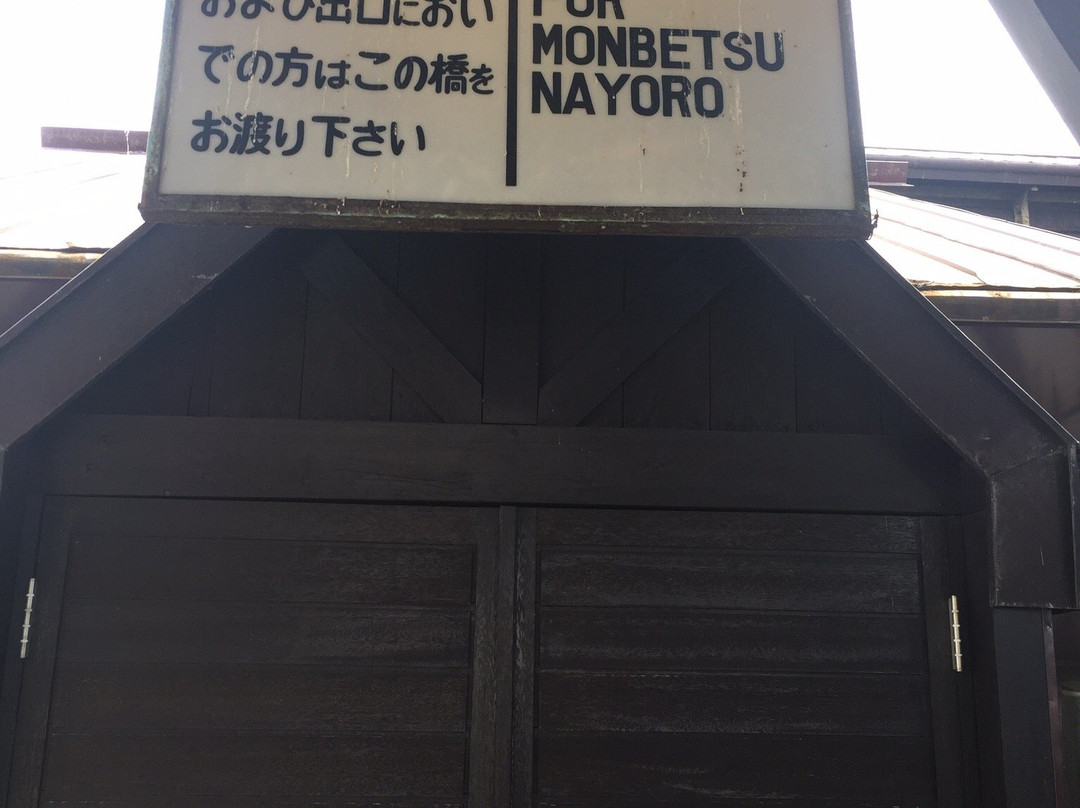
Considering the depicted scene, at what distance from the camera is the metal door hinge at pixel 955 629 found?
3561 millimetres

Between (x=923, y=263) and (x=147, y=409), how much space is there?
11.5ft

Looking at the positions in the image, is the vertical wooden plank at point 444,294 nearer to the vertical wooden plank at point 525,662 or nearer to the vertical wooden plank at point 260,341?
the vertical wooden plank at point 260,341

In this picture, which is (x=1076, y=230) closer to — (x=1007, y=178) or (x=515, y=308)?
(x=1007, y=178)

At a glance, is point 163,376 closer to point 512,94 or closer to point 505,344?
point 505,344

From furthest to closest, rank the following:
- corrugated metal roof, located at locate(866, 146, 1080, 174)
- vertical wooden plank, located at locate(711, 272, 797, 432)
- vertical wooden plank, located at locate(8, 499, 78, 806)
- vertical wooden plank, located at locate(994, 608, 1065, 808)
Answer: corrugated metal roof, located at locate(866, 146, 1080, 174)
vertical wooden plank, located at locate(711, 272, 797, 432)
vertical wooden plank, located at locate(8, 499, 78, 806)
vertical wooden plank, located at locate(994, 608, 1065, 808)

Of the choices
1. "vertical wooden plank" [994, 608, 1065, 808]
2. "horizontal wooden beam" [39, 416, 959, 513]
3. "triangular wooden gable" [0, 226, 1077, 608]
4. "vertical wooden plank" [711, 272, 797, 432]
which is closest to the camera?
"vertical wooden plank" [994, 608, 1065, 808]

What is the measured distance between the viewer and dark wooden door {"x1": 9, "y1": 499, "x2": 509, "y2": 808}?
3.39 metres

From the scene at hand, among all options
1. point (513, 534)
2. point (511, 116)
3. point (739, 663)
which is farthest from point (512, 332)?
point (739, 663)

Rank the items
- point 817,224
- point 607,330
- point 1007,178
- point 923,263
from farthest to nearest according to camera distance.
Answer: point 1007,178 → point 923,263 → point 607,330 → point 817,224

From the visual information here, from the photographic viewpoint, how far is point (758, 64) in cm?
283

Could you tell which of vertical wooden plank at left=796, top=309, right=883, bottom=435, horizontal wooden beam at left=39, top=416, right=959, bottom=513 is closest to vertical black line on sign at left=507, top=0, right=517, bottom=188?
horizontal wooden beam at left=39, top=416, right=959, bottom=513

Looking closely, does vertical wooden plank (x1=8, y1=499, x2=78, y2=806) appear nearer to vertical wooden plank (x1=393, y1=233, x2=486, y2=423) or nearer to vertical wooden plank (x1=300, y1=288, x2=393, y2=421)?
vertical wooden plank (x1=300, y1=288, x2=393, y2=421)

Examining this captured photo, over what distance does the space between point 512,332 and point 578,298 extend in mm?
330

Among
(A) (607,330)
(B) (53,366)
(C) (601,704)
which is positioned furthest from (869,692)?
(B) (53,366)
